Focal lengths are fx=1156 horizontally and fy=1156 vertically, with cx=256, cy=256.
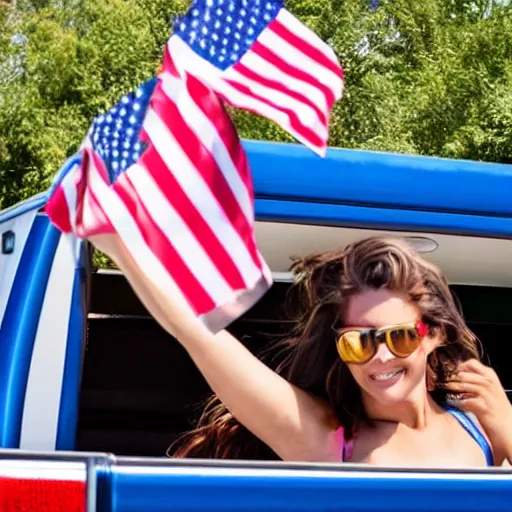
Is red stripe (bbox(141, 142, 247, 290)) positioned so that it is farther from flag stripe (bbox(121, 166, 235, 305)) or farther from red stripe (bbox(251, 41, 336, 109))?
red stripe (bbox(251, 41, 336, 109))

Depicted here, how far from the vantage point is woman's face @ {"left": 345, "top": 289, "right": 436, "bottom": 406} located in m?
2.20

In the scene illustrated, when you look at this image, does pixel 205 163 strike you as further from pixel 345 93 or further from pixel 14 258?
pixel 345 93

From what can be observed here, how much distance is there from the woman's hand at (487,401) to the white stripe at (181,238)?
0.78m

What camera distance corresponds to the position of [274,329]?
351 cm

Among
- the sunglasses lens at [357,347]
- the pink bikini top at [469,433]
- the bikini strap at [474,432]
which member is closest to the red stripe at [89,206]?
the sunglasses lens at [357,347]

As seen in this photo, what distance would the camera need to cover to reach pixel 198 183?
1.91 m

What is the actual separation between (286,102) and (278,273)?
1.16 m

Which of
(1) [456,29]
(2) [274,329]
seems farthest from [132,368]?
(1) [456,29]

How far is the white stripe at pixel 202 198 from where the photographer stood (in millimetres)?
1895

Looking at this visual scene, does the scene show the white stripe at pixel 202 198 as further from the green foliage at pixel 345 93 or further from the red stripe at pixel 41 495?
the green foliage at pixel 345 93

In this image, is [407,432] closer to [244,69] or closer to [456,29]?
→ [244,69]

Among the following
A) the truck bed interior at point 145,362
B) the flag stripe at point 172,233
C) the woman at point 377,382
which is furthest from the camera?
the truck bed interior at point 145,362

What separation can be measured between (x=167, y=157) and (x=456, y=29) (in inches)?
782

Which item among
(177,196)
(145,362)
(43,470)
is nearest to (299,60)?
(177,196)
